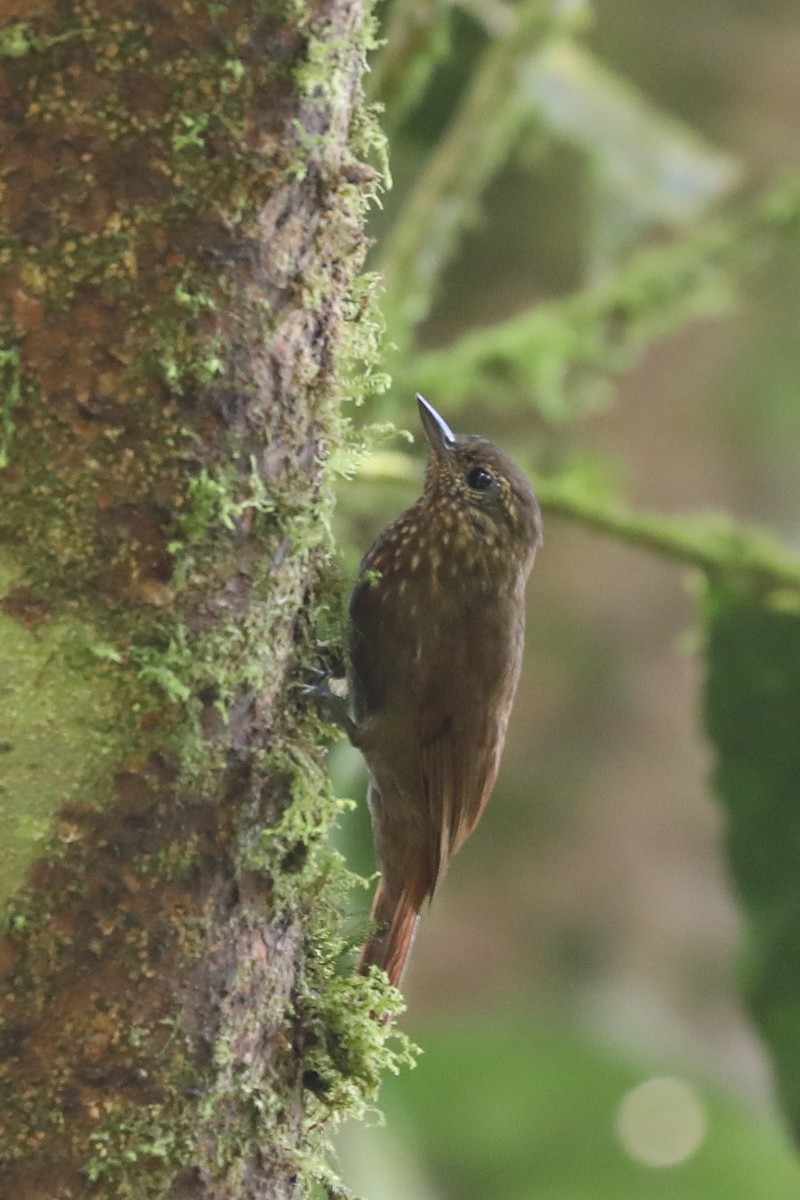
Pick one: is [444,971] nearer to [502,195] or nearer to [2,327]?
[502,195]

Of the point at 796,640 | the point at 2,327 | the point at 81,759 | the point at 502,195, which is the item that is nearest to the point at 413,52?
the point at 796,640

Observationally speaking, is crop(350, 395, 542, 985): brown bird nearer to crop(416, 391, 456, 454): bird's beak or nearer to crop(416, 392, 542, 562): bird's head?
crop(416, 392, 542, 562): bird's head

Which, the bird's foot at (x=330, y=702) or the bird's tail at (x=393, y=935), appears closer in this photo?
the bird's foot at (x=330, y=702)

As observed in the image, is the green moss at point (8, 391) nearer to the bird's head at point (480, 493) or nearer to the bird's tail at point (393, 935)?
the bird's tail at point (393, 935)

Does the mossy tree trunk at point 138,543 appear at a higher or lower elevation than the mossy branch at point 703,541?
lower

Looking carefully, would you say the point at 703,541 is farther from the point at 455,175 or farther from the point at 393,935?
the point at 393,935

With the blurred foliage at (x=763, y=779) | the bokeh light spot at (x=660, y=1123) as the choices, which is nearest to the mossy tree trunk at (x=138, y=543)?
the blurred foliage at (x=763, y=779)
